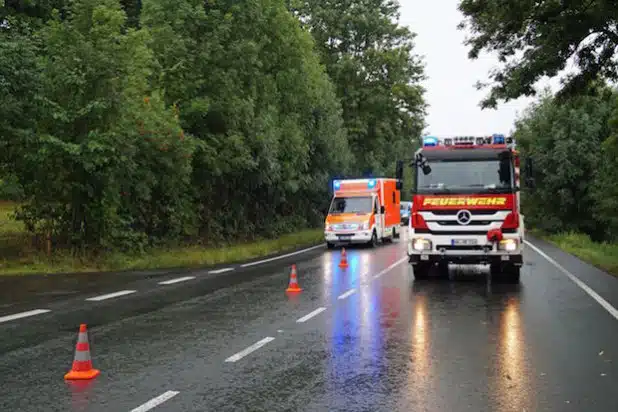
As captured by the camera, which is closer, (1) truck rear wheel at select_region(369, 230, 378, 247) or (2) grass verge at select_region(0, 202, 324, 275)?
(2) grass verge at select_region(0, 202, 324, 275)

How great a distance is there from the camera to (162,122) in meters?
21.6

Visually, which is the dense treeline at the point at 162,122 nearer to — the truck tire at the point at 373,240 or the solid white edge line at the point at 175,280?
the solid white edge line at the point at 175,280

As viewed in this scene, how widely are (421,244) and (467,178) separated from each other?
6.01 ft

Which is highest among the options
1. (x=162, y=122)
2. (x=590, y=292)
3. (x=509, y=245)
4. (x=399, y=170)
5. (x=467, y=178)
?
(x=162, y=122)

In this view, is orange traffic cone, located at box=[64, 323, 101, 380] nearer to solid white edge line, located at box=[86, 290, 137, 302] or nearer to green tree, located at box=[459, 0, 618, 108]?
solid white edge line, located at box=[86, 290, 137, 302]

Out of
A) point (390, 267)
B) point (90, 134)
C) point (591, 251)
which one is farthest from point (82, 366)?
point (591, 251)

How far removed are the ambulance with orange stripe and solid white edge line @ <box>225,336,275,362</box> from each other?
734 cm

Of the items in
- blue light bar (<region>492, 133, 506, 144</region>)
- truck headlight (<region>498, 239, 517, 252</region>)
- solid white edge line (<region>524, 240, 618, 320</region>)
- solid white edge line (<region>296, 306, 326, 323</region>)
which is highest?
blue light bar (<region>492, 133, 506, 144</region>)

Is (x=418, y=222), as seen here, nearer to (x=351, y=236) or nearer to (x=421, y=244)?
(x=421, y=244)

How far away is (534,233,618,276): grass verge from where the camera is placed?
20675mm

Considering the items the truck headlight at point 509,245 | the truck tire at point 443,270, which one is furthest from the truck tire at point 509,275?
the truck tire at point 443,270

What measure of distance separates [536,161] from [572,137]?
2.68 meters

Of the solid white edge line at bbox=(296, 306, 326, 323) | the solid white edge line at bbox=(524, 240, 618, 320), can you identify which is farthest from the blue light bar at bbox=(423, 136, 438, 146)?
the solid white edge line at bbox=(296, 306, 326, 323)

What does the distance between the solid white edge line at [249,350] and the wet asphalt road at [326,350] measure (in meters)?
0.07
